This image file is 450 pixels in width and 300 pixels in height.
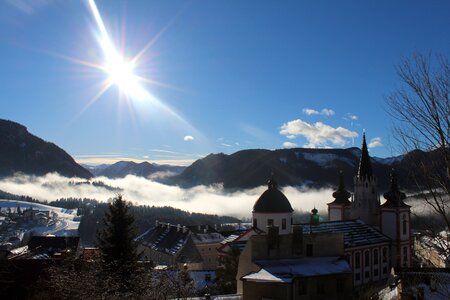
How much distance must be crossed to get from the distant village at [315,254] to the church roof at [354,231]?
0.14m

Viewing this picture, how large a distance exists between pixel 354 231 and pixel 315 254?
19.8 meters

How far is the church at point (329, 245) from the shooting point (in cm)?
2528

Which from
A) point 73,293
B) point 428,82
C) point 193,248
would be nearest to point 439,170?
point 428,82

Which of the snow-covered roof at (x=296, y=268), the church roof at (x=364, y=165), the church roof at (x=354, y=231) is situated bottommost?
the snow-covered roof at (x=296, y=268)

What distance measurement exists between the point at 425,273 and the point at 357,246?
20.6 m

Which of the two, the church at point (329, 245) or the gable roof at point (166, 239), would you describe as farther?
the gable roof at point (166, 239)

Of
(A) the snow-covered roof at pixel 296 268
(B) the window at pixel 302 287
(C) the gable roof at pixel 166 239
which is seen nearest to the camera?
(A) the snow-covered roof at pixel 296 268

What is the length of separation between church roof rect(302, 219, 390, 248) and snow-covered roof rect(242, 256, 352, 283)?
1501 centimetres

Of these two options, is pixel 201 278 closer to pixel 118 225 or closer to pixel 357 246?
pixel 357 246

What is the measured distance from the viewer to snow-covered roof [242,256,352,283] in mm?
24703

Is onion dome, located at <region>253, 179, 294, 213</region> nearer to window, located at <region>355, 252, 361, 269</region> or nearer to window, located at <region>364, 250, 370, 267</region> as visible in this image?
window, located at <region>355, 252, 361, 269</region>

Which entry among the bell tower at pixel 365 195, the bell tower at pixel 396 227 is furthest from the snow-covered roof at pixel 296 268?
the bell tower at pixel 365 195

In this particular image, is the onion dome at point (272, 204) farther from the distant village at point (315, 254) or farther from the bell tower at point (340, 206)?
the bell tower at point (340, 206)

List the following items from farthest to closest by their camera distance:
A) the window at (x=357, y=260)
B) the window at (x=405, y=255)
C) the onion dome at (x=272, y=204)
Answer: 1. the window at (x=405, y=255)
2. the onion dome at (x=272, y=204)
3. the window at (x=357, y=260)
